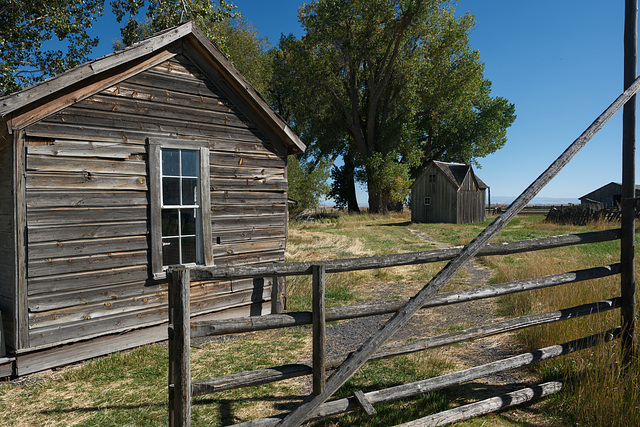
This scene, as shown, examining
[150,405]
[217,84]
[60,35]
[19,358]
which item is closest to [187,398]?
[150,405]

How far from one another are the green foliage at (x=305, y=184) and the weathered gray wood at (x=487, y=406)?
82.9 ft

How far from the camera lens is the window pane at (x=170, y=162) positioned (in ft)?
22.1

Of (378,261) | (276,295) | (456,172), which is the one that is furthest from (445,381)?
(456,172)

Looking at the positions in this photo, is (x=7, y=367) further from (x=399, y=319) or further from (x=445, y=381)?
(x=445, y=381)

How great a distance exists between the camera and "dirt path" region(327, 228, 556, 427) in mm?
4254

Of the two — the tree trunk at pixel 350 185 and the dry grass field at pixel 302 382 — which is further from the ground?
the tree trunk at pixel 350 185

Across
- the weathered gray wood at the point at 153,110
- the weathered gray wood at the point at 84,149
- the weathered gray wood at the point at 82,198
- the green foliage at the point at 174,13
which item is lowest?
the weathered gray wood at the point at 82,198

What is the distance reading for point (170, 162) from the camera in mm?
6789

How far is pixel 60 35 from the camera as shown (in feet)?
51.3

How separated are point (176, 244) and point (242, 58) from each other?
2633cm

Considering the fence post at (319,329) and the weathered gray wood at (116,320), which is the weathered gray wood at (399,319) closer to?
the fence post at (319,329)

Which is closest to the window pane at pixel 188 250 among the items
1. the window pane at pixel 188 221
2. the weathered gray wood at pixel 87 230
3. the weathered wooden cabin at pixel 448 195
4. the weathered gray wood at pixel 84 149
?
the window pane at pixel 188 221

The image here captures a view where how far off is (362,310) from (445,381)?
3.63ft

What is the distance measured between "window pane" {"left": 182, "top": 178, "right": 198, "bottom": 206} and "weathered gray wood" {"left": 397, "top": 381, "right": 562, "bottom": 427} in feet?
16.3
